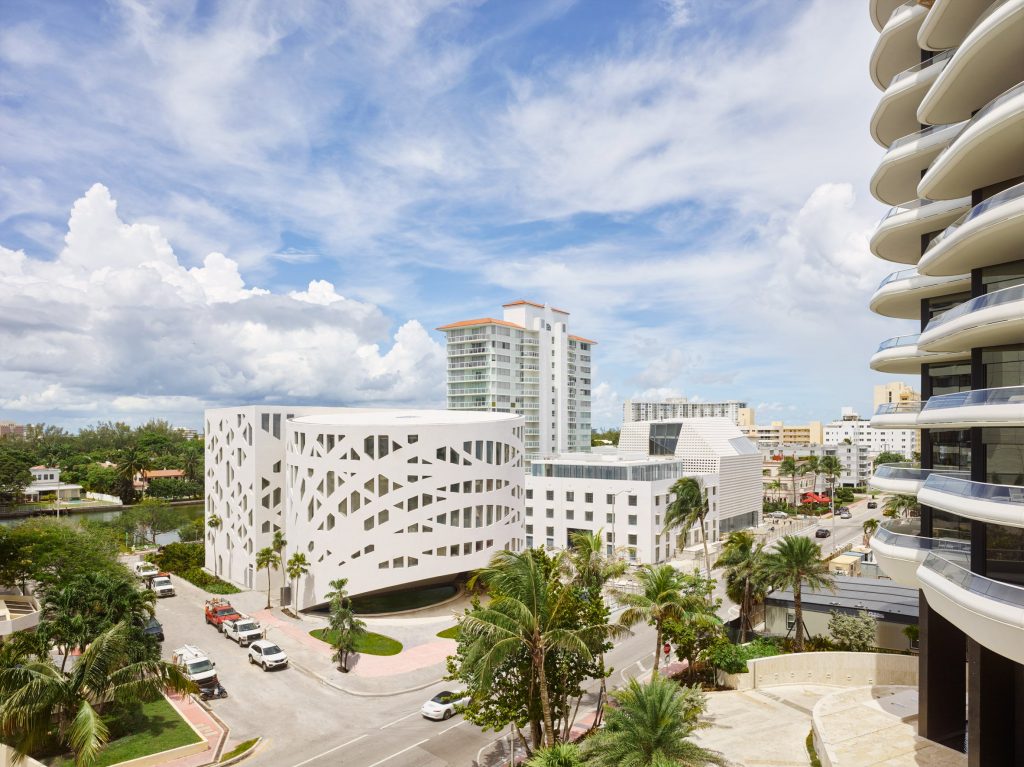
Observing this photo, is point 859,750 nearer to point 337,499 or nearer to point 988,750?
point 988,750

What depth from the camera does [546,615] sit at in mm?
20203

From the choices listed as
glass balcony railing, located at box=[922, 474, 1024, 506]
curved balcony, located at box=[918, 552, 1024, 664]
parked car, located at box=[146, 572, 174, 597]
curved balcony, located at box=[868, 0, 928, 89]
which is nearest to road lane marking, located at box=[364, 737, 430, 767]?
curved balcony, located at box=[918, 552, 1024, 664]

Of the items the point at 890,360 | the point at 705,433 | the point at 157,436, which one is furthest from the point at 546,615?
the point at 157,436

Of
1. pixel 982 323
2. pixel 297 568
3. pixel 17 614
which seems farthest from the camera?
pixel 297 568

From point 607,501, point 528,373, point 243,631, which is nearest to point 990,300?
point 243,631

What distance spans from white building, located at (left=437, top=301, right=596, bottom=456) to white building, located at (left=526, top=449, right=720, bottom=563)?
38347 mm

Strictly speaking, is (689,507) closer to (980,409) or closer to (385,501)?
(385,501)

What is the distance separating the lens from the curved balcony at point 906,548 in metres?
20.0

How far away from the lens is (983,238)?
51.0ft

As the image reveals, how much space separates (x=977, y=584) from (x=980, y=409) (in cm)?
423

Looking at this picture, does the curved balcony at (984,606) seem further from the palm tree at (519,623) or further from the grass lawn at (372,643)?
the grass lawn at (372,643)

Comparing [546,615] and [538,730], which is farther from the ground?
[546,615]

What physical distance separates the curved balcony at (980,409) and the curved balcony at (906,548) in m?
5.07

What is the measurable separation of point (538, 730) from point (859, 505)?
126309 millimetres
